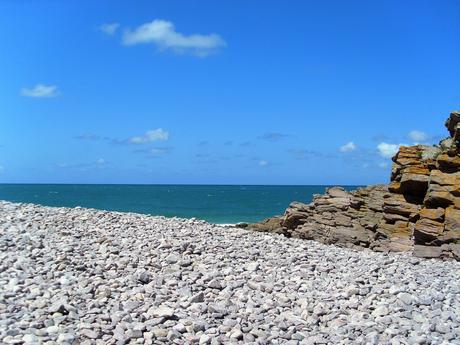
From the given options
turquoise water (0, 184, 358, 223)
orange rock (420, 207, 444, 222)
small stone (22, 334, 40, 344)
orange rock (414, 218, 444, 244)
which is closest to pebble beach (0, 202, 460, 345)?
small stone (22, 334, 40, 344)

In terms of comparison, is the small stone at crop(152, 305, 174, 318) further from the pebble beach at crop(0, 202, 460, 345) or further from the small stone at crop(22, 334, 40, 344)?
the small stone at crop(22, 334, 40, 344)

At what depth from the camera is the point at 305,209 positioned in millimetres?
19609

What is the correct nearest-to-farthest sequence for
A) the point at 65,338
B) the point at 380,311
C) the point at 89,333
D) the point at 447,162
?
1. the point at 65,338
2. the point at 89,333
3. the point at 380,311
4. the point at 447,162

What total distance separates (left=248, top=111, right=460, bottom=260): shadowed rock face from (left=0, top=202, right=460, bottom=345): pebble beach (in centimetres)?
187

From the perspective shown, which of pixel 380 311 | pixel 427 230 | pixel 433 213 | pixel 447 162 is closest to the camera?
pixel 380 311

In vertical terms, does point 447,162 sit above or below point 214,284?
above

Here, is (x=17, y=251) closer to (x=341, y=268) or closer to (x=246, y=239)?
(x=246, y=239)

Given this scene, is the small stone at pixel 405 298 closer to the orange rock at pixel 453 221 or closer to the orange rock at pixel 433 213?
the orange rock at pixel 453 221

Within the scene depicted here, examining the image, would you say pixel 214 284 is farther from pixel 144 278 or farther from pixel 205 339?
pixel 205 339

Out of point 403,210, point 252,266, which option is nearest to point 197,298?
point 252,266

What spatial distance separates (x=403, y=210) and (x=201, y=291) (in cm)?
1048

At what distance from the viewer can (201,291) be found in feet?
31.0

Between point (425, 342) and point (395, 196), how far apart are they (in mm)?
10866

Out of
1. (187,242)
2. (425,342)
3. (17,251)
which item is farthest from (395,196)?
(17,251)
